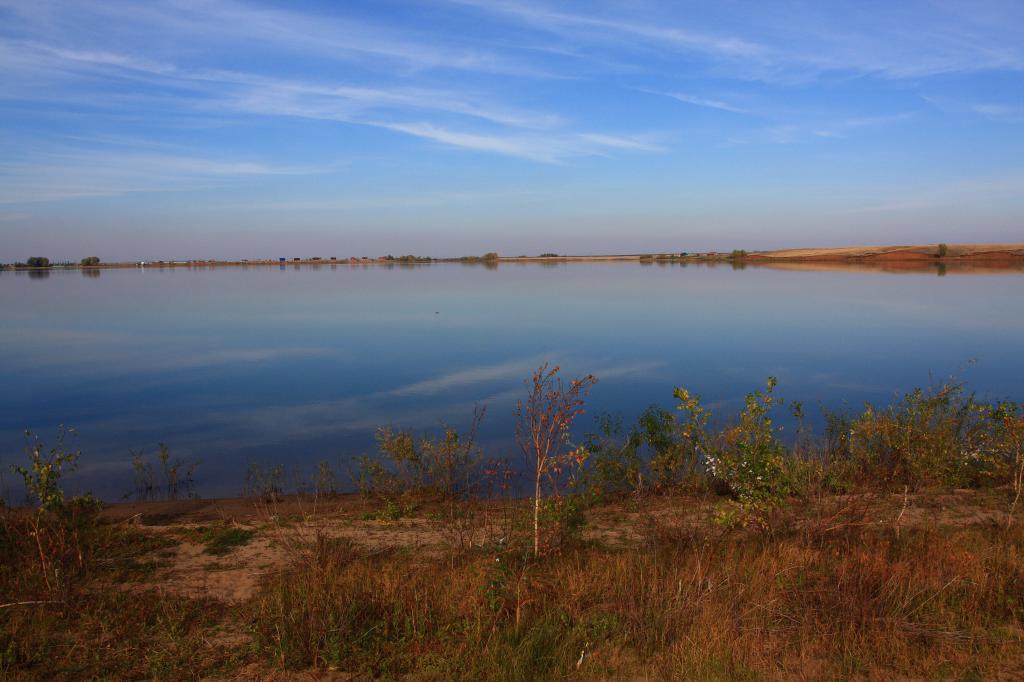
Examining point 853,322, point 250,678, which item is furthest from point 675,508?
point 853,322

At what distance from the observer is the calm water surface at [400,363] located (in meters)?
11.2

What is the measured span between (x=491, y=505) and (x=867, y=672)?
4107 mm

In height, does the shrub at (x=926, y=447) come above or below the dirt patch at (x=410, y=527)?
above

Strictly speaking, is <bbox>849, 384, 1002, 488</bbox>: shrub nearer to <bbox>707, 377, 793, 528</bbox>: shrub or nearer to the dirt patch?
the dirt patch

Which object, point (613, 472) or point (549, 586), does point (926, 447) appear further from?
point (549, 586)

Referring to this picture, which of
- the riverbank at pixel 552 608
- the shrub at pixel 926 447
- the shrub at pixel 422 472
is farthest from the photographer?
the shrub at pixel 422 472

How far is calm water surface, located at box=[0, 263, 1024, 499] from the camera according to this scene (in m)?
11.2

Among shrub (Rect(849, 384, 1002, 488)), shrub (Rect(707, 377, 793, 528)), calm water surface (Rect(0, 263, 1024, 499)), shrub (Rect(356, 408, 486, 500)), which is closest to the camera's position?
shrub (Rect(707, 377, 793, 528))

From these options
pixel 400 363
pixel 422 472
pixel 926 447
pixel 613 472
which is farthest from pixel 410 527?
pixel 400 363

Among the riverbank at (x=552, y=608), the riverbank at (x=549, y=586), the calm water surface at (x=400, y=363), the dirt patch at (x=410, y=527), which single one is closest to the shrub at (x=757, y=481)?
the riverbank at (x=549, y=586)

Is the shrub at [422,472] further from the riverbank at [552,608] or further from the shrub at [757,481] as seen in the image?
the shrub at [757,481]

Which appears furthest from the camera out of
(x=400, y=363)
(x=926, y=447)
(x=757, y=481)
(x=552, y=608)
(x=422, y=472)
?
(x=400, y=363)

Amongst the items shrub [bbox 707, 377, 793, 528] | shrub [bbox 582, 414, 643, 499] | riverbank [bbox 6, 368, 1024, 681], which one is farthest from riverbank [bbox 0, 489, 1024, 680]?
shrub [bbox 582, 414, 643, 499]

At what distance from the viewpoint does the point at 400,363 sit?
58.6ft
